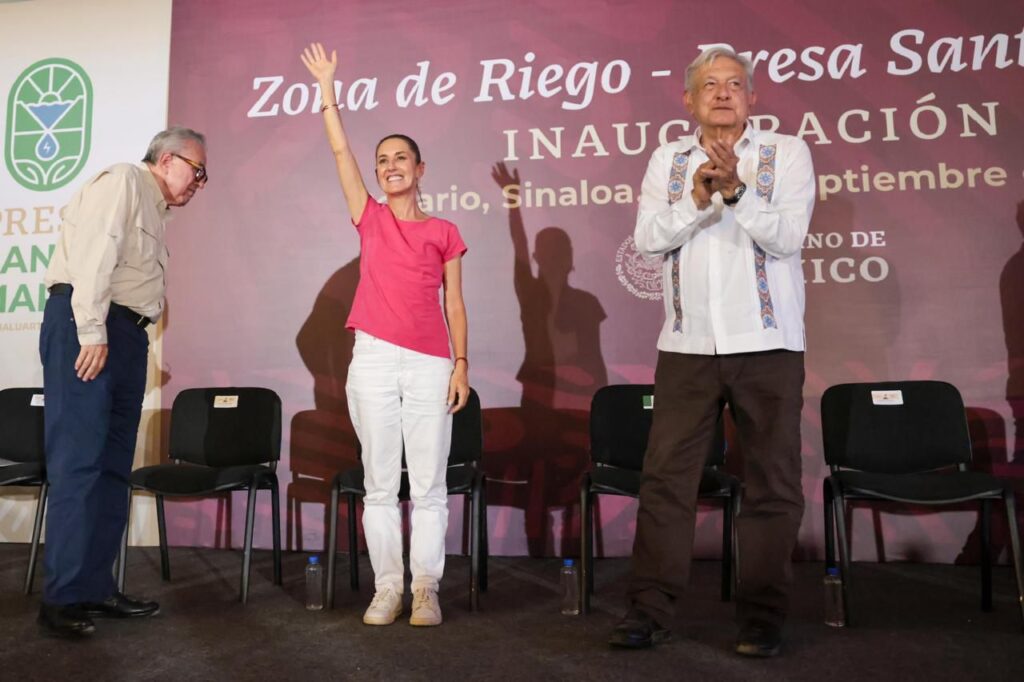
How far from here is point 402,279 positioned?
260cm

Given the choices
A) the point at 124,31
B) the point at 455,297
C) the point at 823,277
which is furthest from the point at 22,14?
the point at 823,277

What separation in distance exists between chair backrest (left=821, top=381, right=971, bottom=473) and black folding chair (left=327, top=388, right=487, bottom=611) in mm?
1393

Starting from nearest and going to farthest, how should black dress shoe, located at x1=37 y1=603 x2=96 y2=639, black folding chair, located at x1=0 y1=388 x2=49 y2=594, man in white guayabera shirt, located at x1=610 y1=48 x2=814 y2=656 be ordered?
man in white guayabera shirt, located at x1=610 y1=48 x2=814 y2=656
black dress shoe, located at x1=37 y1=603 x2=96 y2=639
black folding chair, located at x1=0 y1=388 x2=49 y2=594

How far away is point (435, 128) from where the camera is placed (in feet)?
12.8

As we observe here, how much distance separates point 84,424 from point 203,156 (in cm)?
102

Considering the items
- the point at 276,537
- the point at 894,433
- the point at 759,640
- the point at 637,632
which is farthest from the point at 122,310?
the point at 894,433

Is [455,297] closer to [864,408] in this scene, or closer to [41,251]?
[864,408]

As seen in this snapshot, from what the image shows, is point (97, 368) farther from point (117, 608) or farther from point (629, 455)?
point (629, 455)

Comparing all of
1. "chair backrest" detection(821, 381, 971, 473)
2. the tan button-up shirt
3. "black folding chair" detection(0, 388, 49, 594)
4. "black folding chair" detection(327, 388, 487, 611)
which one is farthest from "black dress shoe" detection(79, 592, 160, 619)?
"chair backrest" detection(821, 381, 971, 473)

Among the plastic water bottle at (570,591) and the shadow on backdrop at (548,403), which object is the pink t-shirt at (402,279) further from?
the shadow on backdrop at (548,403)

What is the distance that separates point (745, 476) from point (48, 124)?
409 cm

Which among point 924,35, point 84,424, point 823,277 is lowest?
point 84,424

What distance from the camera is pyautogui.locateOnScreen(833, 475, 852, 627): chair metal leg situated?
8.11 feet

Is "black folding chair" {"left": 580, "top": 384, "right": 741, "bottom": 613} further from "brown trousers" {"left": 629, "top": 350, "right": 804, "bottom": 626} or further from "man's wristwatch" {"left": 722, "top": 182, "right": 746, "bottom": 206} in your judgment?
"man's wristwatch" {"left": 722, "top": 182, "right": 746, "bottom": 206}
